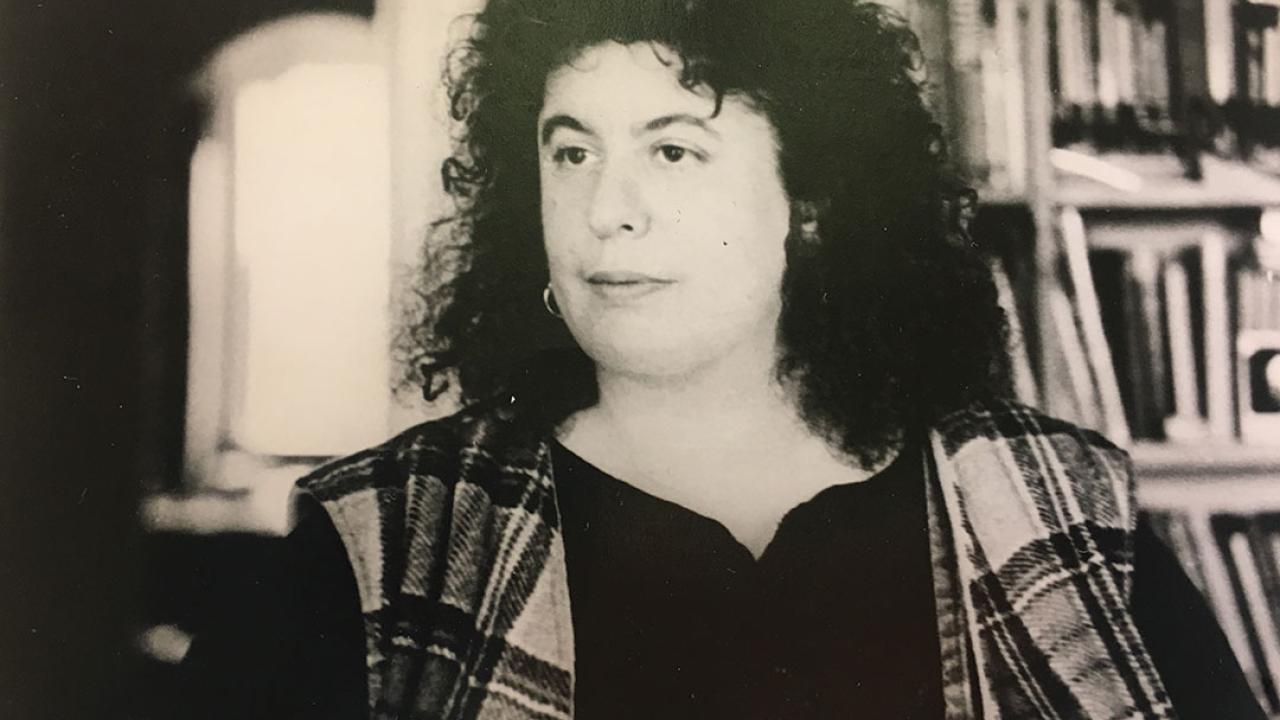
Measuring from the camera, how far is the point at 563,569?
927 mm

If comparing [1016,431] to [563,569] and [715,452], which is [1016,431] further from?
[563,569]

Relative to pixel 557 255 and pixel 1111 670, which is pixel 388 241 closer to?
A: pixel 557 255

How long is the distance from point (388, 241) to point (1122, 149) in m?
0.76

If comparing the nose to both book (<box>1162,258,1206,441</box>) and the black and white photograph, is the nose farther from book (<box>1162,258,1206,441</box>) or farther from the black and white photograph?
book (<box>1162,258,1206,441</box>)

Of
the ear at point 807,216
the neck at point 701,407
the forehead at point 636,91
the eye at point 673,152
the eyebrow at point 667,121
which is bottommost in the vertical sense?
the neck at point 701,407

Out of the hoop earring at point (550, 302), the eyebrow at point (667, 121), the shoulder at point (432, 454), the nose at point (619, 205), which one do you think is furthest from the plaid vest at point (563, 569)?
the eyebrow at point (667, 121)

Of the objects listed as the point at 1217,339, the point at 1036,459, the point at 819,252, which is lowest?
the point at 1036,459

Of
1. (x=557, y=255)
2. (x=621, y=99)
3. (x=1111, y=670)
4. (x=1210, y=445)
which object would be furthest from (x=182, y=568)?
(x=1210, y=445)

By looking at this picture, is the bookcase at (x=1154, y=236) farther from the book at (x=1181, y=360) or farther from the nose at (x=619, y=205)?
the nose at (x=619, y=205)

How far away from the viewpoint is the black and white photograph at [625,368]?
919 mm

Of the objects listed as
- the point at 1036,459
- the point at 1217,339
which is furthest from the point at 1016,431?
the point at 1217,339

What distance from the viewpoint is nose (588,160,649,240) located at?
0.94 meters

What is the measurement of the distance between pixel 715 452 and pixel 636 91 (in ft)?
1.17

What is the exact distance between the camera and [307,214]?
3.19 ft
